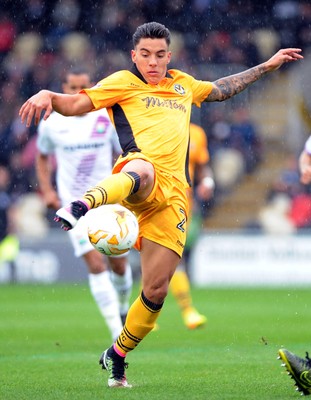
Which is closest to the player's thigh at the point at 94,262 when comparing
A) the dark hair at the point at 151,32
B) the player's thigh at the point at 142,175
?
the player's thigh at the point at 142,175

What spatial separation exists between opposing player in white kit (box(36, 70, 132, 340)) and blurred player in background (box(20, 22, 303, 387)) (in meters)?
2.29

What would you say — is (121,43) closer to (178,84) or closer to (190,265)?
(190,265)

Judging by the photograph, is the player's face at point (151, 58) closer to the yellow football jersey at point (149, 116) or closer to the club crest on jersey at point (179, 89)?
the yellow football jersey at point (149, 116)

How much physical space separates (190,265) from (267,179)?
3.57 metres

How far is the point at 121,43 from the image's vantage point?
781 inches

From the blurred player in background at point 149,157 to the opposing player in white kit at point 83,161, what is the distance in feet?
7.52

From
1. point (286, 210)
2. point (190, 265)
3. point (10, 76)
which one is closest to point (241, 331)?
point (190, 265)

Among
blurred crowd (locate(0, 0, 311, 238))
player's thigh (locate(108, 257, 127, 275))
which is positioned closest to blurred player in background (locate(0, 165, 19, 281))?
Result: blurred crowd (locate(0, 0, 311, 238))

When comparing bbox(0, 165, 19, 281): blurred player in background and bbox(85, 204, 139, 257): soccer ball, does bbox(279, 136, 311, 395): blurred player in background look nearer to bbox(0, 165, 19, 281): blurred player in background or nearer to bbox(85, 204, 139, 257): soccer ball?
bbox(85, 204, 139, 257): soccer ball

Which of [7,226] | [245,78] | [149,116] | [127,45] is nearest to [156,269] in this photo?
[149,116]

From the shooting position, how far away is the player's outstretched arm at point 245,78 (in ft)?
22.8

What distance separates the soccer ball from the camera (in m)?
5.81

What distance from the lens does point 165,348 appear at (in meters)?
8.88

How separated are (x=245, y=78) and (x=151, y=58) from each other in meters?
0.86
